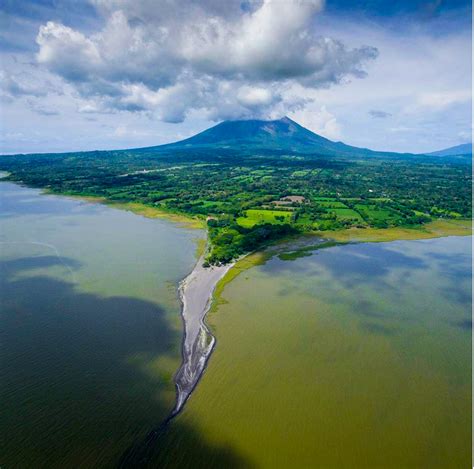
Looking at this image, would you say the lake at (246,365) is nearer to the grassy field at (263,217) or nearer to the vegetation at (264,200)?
the vegetation at (264,200)

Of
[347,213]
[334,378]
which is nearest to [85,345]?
[334,378]

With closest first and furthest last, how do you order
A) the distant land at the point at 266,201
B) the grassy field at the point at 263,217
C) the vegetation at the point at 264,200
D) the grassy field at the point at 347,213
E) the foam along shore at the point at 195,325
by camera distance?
the foam along shore at the point at 195,325 → the distant land at the point at 266,201 → the vegetation at the point at 264,200 → the grassy field at the point at 263,217 → the grassy field at the point at 347,213

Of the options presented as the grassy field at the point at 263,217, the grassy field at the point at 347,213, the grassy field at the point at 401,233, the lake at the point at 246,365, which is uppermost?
the lake at the point at 246,365

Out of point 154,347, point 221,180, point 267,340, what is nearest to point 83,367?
point 154,347

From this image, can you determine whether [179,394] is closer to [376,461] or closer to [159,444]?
[159,444]

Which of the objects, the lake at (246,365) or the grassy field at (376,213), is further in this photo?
the grassy field at (376,213)

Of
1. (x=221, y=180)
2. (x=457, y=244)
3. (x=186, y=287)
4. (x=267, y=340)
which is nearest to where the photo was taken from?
(x=267, y=340)

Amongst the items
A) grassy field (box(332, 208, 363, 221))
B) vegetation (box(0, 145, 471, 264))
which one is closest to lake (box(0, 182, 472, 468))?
vegetation (box(0, 145, 471, 264))

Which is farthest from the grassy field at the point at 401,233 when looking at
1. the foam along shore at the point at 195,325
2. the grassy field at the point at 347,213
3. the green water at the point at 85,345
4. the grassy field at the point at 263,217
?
the green water at the point at 85,345
